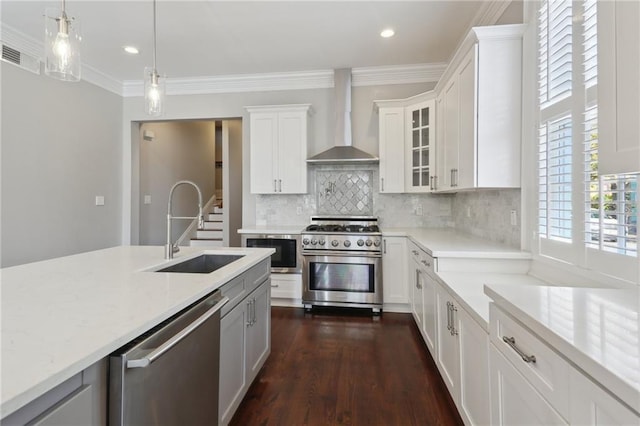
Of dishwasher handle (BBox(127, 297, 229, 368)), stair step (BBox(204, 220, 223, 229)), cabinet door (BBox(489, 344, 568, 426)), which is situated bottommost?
cabinet door (BBox(489, 344, 568, 426))

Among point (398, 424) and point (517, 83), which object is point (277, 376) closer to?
point (398, 424)

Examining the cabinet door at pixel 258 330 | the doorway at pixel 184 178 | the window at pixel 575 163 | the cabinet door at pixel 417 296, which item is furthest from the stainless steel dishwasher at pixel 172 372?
the doorway at pixel 184 178

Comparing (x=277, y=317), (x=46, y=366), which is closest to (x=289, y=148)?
(x=277, y=317)

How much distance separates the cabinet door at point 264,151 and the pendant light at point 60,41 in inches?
89.5

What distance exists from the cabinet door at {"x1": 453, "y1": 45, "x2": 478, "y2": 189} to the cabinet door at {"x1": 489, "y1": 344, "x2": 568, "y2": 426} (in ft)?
4.22

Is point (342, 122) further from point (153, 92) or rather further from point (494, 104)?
point (153, 92)

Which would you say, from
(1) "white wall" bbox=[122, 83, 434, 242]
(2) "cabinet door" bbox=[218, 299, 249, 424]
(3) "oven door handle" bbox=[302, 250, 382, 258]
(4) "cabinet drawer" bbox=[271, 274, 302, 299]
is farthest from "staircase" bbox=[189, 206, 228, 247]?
(2) "cabinet door" bbox=[218, 299, 249, 424]

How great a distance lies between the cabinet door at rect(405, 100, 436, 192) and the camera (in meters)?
3.29

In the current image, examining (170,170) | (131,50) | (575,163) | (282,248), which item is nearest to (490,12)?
(575,163)

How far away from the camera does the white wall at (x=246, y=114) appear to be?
3979 mm

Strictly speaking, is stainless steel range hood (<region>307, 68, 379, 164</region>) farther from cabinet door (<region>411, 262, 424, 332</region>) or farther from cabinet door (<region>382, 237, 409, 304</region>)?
cabinet door (<region>411, 262, 424, 332</region>)

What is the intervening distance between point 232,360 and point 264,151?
2.76 metres

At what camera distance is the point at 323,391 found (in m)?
2.04

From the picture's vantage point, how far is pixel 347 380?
85.3 inches
